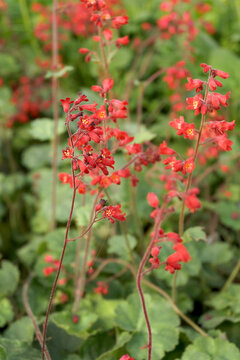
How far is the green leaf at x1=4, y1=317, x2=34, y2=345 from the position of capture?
1.91 m

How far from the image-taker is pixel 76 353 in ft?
6.65

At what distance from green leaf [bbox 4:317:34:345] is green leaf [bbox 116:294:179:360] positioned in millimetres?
411

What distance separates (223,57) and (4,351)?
2856mm

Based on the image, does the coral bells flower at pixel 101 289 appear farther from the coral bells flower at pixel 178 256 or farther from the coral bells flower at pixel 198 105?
the coral bells flower at pixel 198 105

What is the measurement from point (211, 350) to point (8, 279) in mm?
1122

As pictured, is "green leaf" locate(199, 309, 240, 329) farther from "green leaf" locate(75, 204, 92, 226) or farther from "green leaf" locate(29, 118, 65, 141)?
"green leaf" locate(29, 118, 65, 141)

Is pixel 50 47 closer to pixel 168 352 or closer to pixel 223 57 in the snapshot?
pixel 223 57

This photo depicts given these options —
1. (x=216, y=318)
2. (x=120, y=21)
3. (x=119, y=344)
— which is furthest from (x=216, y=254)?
(x=120, y=21)

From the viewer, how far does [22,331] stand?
1948mm

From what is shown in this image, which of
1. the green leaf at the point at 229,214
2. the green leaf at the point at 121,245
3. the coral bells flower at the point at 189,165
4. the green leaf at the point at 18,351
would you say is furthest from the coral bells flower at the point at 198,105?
the green leaf at the point at 229,214

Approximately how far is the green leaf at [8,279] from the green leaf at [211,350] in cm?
98

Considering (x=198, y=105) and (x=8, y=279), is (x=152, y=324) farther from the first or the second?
(x=198, y=105)

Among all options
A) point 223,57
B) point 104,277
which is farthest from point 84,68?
point 104,277

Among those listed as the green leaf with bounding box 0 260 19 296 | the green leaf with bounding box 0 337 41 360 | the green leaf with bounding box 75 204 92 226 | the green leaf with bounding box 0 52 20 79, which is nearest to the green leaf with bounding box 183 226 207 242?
the green leaf with bounding box 75 204 92 226
